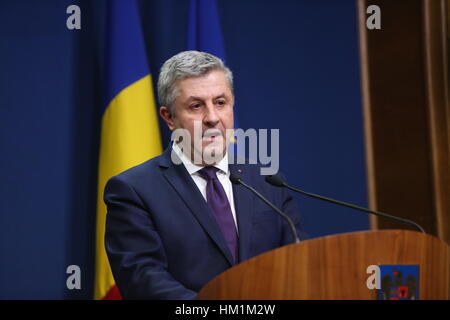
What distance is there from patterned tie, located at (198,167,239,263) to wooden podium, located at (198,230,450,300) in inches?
25.7

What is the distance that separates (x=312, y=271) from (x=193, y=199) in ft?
2.54

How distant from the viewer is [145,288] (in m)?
1.68

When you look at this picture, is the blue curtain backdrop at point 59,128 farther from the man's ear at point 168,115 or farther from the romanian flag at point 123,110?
the man's ear at point 168,115

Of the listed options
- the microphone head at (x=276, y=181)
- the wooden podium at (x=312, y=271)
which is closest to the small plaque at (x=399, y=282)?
the wooden podium at (x=312, y=271)

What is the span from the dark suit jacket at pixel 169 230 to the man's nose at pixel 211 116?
7.0 inches

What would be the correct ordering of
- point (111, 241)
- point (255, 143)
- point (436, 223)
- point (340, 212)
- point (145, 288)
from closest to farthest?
point (145, 288), point (111, 241), point (436, 223), point (255, 143), point (340, 212)

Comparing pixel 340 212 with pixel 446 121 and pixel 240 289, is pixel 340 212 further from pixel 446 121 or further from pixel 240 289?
pixel 240 289

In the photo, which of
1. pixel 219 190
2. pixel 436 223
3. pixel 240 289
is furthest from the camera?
pixel 436 223

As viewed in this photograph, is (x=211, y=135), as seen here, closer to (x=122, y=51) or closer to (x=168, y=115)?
(x=168, y=115)

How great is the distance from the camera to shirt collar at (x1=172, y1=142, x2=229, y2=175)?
82.6 inches

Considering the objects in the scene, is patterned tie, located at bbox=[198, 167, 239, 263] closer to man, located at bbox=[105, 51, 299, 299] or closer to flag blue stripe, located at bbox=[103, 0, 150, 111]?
man, located at bbox=[105, 51, 299, 299]

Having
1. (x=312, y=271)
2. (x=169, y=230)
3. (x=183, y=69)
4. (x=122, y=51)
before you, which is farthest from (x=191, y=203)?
(x=122, y=51)

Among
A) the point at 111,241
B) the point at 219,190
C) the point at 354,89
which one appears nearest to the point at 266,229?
the point at 219,190
